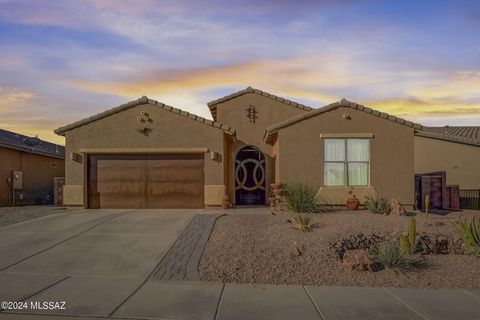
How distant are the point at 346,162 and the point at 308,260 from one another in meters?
8.10

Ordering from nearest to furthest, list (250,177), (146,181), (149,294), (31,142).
→ (149,294) → (146,181) → (250,177) → (31,142)

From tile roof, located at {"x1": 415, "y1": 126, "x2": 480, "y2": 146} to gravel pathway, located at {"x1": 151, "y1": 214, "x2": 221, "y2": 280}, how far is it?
694 inches

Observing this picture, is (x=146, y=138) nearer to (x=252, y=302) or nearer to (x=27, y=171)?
(x=27, y=171)

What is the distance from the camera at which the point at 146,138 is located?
1775cm

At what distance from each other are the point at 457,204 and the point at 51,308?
18.7 meters

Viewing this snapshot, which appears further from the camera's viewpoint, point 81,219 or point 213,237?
point 81,219

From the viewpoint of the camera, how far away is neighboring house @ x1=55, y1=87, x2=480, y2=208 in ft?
55.2

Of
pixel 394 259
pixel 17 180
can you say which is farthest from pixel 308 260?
pixel 17 180

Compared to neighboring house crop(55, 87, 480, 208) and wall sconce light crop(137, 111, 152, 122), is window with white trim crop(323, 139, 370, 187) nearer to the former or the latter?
neighboring house crop(55, 87, 480, 208)

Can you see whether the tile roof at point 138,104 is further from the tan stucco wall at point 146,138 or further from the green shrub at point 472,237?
the green shrub at point 472,237

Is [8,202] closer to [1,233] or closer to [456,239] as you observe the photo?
[1,233]

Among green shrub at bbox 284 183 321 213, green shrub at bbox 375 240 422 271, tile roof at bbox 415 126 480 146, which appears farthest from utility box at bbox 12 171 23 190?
tile roof at bbox 415 126 480 146

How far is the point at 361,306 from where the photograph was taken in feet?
23.4

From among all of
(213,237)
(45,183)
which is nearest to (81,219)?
(213,237)
